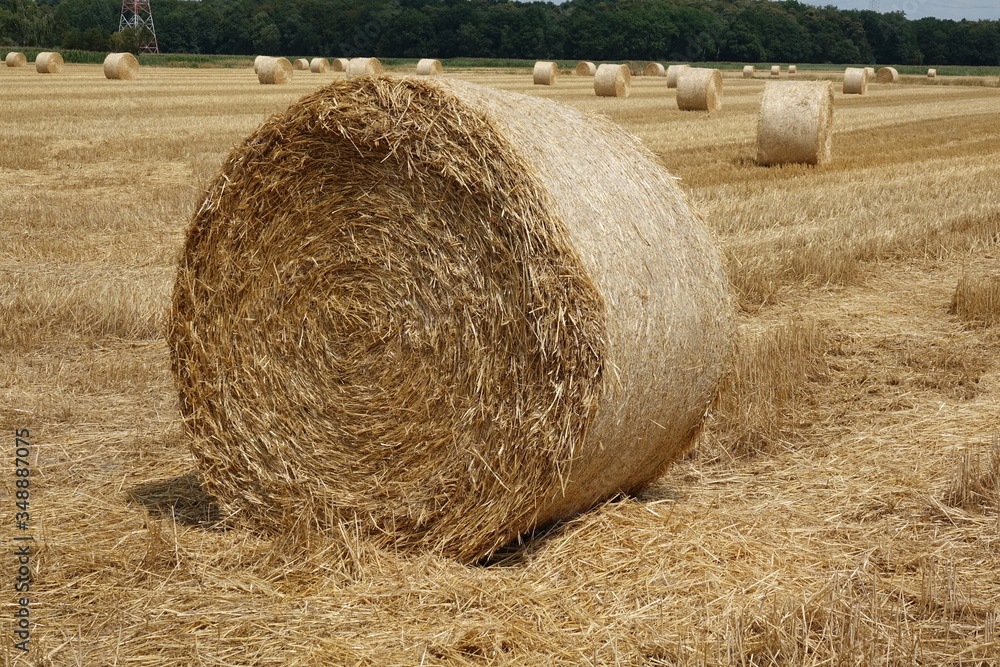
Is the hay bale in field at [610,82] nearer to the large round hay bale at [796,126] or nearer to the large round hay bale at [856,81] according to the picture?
the large round hay bale at [856,81]

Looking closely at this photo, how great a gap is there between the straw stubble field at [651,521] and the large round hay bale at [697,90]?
14.3 metres

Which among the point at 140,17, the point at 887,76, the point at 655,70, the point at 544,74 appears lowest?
the point at 887,76

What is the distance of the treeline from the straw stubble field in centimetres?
5946

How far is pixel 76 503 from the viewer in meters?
4.41

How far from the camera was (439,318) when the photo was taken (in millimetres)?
4090

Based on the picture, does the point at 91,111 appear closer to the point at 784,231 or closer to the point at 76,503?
the point at 784,231

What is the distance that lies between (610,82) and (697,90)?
218 inches

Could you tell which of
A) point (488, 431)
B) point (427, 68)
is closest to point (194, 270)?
point (488, 431)

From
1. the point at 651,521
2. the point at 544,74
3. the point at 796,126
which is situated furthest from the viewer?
the point at 544,74

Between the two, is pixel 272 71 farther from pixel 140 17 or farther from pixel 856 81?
pixel 140 17

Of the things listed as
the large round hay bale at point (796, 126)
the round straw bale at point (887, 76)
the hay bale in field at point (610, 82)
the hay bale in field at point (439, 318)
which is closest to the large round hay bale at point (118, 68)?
the hay bale in field at point (610, 82)

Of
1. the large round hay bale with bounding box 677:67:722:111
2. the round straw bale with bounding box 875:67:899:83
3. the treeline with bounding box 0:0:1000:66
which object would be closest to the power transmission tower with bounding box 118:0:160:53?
the treeline with bounding box 0:0:1000:66

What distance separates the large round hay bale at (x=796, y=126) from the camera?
14023 mm

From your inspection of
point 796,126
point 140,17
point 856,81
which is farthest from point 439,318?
point 140,17
